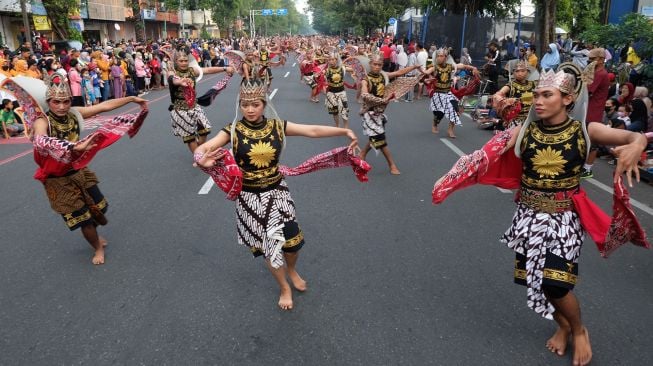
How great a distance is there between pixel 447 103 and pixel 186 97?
16.9ft

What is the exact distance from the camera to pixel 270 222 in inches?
143

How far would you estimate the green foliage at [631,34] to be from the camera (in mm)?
10242

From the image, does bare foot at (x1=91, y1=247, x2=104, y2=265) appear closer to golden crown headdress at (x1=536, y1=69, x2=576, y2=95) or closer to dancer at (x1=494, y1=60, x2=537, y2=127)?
golden crown headdress at (x1=536, y1=69, x2=576, y2=95)

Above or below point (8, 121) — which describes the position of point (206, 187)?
below

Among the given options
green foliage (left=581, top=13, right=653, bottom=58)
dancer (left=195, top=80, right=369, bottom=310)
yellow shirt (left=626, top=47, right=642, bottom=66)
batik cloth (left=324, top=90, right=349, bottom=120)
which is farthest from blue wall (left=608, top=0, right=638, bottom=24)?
dancer (left=195, top=80, right=369, bottom=310)

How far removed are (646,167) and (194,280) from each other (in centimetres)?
673

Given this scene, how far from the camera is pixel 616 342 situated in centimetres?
338

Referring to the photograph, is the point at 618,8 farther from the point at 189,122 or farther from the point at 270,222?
the point at 270,222

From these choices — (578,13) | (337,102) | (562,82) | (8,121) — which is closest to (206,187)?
(337,102)

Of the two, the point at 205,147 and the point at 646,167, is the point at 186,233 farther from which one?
the point at 646,167

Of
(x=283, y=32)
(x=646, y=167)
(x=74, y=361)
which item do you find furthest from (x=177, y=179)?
(x=283, y=32)

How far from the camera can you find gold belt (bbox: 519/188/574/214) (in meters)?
3.10

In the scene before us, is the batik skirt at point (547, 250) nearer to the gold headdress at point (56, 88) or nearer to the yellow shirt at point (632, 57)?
the gold headdress at point (56, 88)

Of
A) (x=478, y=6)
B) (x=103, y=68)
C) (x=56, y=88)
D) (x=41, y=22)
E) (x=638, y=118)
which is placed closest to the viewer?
(x=56, y=88)
